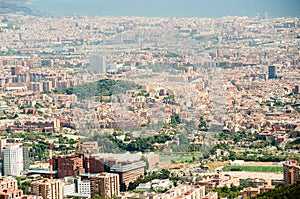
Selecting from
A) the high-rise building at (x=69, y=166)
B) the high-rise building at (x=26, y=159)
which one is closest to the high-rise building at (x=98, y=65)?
the high-rise building at (x=26, y=159)

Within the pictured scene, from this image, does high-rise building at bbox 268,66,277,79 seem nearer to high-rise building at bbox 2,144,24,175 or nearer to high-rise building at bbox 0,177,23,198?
high-rise building at bbox 2,144,24,175

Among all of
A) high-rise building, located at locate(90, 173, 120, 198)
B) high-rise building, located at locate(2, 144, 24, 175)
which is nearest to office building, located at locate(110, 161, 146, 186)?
high-rise building, located at locate(90, 173, 120, 198)

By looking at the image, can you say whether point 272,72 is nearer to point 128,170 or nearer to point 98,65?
point 98,65

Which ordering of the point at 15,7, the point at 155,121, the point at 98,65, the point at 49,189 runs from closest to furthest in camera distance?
the point at 49,189 → the point at 155,121 → the point at 98,65 → the point at 15,7

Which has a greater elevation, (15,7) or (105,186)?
(15,7)

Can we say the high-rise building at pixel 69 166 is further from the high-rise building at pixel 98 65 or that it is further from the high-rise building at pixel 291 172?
the high-rise building at pixel 98 65

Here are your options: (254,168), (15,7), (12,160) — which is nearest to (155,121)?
(12,160)
